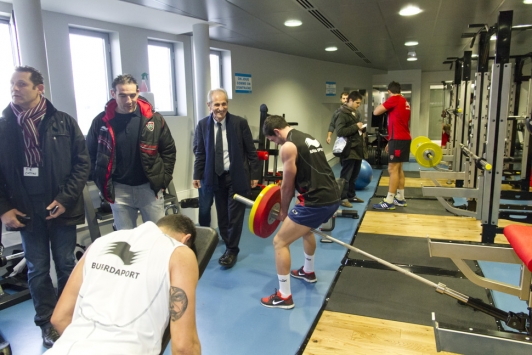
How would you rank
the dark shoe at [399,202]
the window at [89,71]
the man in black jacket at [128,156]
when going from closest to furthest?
the man in black jacket at [128,156], the window at [89,71], the dark shoe at [399,202]

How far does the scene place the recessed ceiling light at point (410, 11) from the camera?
13.1ft

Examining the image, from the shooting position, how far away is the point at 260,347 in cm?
218

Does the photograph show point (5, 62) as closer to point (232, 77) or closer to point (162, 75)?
point (162, 75)

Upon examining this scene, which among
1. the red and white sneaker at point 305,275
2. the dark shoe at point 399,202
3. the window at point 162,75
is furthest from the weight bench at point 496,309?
the window at point 162,75

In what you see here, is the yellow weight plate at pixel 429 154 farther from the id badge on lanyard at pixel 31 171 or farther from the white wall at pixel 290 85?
the id badge on lanyard at pixel 31 171

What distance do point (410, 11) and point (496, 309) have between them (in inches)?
132

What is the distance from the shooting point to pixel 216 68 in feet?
18.9

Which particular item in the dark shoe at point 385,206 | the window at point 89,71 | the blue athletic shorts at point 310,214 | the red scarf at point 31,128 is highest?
the window at point 89,71

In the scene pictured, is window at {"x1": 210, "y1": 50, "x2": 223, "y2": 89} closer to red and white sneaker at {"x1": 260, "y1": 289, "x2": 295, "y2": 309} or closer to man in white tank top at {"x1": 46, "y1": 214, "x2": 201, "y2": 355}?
red and white sneaker at {"x1": 260, "y1": 289, "x2": 295, "y2": 309}

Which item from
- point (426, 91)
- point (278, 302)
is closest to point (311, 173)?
point (278, 302)

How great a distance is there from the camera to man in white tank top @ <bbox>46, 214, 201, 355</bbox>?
110 centimetres

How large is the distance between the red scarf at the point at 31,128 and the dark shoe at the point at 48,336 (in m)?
0.97

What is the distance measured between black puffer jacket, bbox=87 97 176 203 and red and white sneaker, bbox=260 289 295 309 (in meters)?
1.08

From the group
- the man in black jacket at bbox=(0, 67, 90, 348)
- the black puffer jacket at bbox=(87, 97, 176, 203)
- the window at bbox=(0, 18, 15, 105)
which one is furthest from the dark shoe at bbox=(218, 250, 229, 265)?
the window at bbox=(0, 18, 15, 105)
